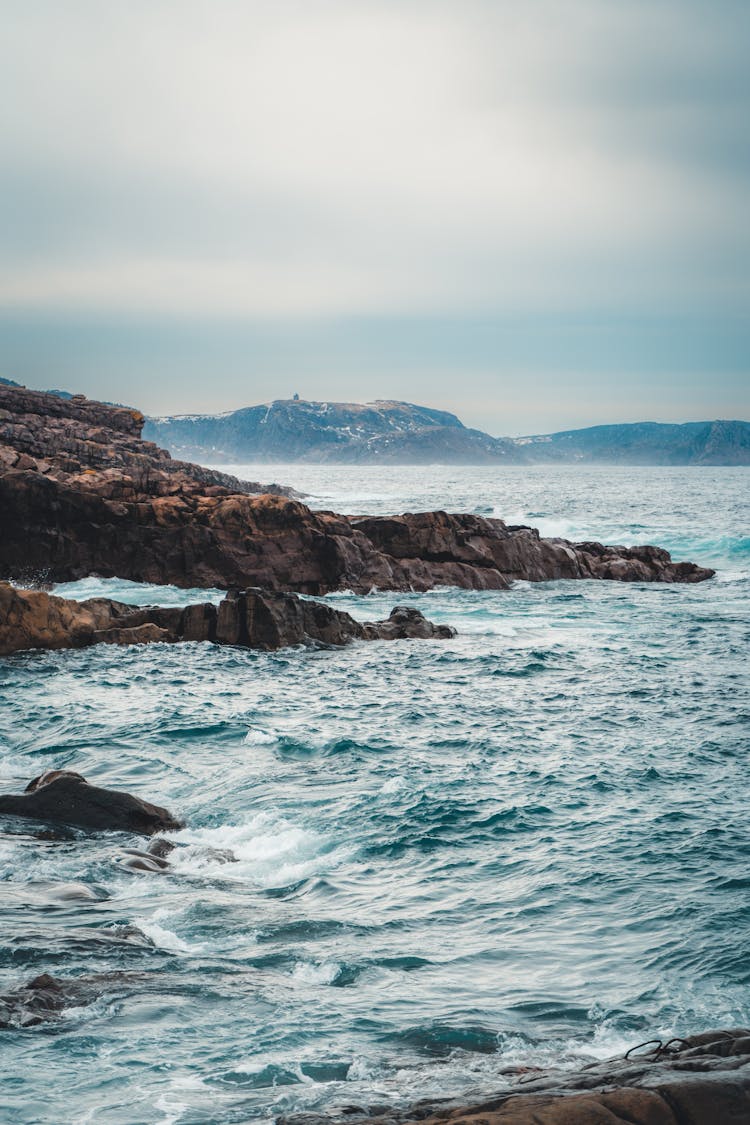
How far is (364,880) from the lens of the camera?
1390cm

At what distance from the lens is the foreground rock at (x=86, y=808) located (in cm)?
1545

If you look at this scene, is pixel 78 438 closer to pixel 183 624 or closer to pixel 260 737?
pixel 183 624

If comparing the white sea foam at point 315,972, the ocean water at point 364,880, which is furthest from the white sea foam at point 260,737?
the white sea foam at point 315,972

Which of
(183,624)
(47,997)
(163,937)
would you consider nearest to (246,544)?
(183,624)

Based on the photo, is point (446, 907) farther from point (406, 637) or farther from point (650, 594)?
point (650, 594)

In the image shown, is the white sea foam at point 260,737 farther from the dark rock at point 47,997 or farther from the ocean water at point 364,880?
the dark rock at point 47,997

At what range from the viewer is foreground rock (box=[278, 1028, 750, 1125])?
6.04 metres

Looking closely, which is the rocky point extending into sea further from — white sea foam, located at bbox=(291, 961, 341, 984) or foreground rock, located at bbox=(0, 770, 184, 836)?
white sea foam, located at bbox=(291, 961, 341, 984)

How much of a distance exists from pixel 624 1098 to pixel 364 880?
26.3 ft

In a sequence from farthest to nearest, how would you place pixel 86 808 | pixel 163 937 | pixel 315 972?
pixel 86 808, pixel 163 937, pixel 315 972

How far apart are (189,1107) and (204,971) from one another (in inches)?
105

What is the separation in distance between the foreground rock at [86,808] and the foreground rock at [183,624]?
13.6 m

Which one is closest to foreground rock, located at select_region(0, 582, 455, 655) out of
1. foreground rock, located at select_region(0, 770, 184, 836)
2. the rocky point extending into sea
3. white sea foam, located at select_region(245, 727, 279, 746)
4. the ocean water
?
the rocky point extending into sea

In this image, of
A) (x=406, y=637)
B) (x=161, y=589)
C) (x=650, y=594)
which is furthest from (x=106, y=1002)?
(x=650, y=594)
